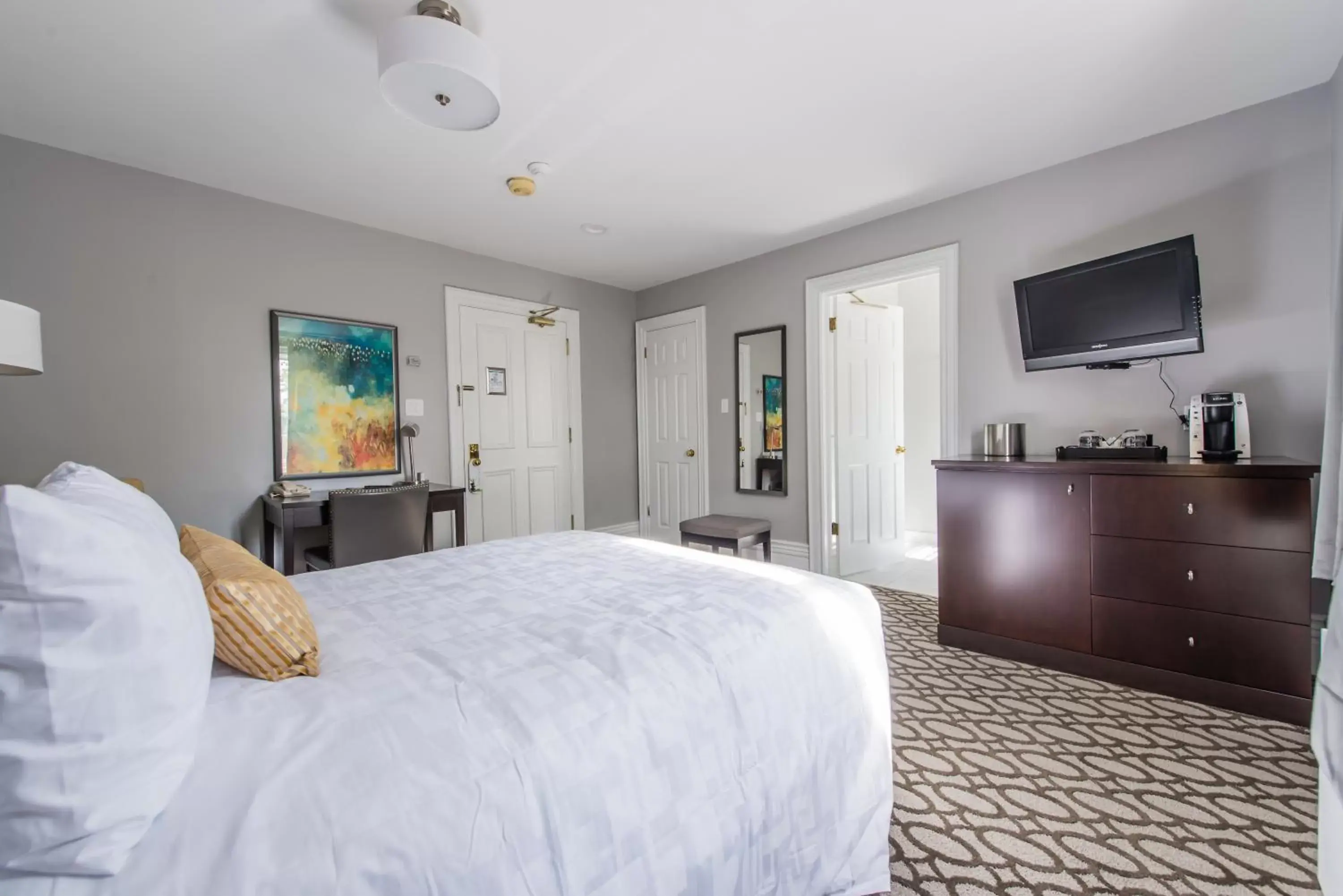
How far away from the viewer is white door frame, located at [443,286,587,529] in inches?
159

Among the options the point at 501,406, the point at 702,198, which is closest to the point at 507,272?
the point at 501,406

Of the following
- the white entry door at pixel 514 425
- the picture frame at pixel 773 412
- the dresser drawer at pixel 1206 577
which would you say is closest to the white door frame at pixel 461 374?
the white entry door at pixel 514 425

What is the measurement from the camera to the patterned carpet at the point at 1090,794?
4.52 feet

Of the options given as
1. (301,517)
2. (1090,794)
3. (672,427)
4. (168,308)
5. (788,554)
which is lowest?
(1090,794)

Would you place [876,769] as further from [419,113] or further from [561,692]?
[419,113]

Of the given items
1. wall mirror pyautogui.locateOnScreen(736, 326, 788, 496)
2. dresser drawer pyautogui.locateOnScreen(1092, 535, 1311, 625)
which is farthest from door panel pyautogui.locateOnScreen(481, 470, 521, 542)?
dresser drawer pyautogui.locateOnScreen(1092, 535, 1311, 625)

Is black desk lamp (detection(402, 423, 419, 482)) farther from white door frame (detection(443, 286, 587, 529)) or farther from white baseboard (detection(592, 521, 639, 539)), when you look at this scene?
white baseboard (detection(592, 521, 639, 539))

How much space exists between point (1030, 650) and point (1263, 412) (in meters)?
1.49

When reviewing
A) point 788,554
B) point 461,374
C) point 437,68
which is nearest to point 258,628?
point 437,68

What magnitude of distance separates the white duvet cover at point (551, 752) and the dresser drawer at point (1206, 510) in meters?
1.59

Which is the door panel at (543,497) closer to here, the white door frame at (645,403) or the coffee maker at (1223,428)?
the white door frame at (645,403)

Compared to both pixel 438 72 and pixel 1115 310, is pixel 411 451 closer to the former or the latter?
pixel 438 72

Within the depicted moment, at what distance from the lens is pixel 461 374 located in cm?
411

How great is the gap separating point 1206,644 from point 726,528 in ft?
7.52
